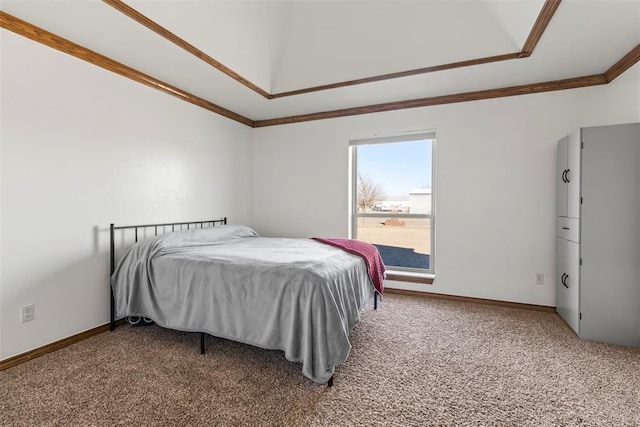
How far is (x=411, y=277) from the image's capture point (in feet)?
12.2

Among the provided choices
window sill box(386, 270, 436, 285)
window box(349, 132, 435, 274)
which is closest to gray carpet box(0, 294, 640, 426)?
window sill box(386, 270, 436, 285)

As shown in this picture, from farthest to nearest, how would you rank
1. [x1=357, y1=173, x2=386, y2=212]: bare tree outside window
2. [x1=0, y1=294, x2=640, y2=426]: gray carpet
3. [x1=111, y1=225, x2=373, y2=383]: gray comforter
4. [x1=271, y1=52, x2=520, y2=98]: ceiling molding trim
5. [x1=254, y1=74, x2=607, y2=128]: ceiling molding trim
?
[x1=357, y1=173, x2=386, y2=212]: bare tree outside window → [x1=254, y1=74, x2=607, y2=128]: ceiling molding trim → [x1=271, y1=52, x2=520, y2=98]: ceiling molding trim → [x1=111, y1=225, x2=373, y2=383]: gray comforter → [x1=0, y1=294, x2=640, y2=426]: gray carpet

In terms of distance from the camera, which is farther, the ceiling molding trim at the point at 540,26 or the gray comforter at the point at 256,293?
the ceiling molding trim at the point at 540,26

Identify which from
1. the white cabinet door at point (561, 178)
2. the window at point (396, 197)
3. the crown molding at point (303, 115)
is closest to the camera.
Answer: the crown molding at point (303, 115)

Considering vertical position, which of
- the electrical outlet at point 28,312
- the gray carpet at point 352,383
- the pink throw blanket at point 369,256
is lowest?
the gray carpet at point 352,383

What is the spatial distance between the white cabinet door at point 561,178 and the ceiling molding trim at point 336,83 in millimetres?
992

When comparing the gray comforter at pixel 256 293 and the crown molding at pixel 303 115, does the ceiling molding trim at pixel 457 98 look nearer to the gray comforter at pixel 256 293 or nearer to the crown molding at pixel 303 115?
the crown molding at pixel 303 115

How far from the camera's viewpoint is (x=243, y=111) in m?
4.12

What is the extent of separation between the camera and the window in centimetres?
378

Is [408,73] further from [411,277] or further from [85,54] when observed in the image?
[85,54]

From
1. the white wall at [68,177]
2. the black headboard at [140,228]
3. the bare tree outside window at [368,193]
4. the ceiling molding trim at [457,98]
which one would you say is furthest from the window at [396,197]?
the white wall at [68,177]

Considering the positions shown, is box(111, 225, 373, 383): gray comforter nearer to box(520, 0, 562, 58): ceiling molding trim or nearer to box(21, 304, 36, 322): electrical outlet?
box(21, 304, 36, 322): electrical outlet

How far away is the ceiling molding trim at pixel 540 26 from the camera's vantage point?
6.41 ft

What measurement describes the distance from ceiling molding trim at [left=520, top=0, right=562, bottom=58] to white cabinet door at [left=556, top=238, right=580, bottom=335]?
1.69 m
